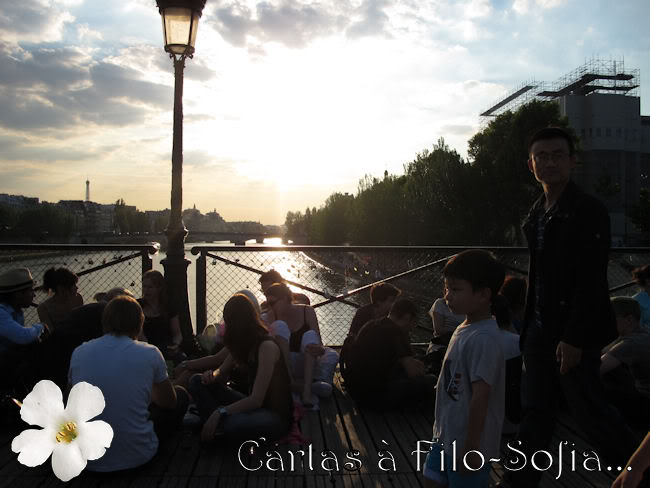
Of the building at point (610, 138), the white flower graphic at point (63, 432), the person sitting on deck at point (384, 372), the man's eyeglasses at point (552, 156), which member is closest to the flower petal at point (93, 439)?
the white flower graphic at point (63, 432)

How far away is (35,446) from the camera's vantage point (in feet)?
2.49

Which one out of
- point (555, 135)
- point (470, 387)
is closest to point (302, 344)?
point (470, 387)

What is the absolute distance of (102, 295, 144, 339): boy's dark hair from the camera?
3.51m

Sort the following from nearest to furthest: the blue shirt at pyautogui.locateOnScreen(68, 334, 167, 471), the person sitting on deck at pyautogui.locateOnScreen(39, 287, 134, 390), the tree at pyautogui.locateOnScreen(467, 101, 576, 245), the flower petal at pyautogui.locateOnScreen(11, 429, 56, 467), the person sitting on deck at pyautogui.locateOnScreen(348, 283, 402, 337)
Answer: the flower petal at pyautogui.locateOnScreen(11, 429, 56, 467)
the blue shirt at pyautogui.locateOnScreen(68, 334, 167, 471)
the person sitting on deck at pyautogui.locateOnScreen(39, 287, 134, 390)
the person sitting on deck at pyautogui.locateOnScreen(348, 283, 402, 337)
the tree at pyautogui.locateOnScreen(467, 101, 576, 245)

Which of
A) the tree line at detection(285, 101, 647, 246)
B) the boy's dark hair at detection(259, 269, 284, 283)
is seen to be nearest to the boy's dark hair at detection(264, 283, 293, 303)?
the boy's dark hair at detection(259, 269, 284, 283)

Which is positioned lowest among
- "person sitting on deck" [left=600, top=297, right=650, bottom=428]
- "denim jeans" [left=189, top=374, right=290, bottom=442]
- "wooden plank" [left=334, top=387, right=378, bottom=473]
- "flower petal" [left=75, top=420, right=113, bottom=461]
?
"wooden plank" [left=334, top=387, right=378, bottom=473]

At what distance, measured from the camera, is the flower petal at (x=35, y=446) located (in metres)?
0.75

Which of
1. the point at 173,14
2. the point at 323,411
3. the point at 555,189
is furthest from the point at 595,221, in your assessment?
the point at 173,14

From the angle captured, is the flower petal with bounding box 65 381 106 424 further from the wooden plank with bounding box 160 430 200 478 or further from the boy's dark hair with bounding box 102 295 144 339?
the wooden plank with bounding box 160 430 200 478

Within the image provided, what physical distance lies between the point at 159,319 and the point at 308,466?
9.03 feet

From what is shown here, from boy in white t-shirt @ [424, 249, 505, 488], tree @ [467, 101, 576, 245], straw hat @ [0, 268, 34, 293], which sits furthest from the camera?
tree @ [467, 101, 576, 245]

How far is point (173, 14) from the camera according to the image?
6641 mm

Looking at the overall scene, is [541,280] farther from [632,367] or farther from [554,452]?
[632,367]

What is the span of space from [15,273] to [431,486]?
12.1ft
